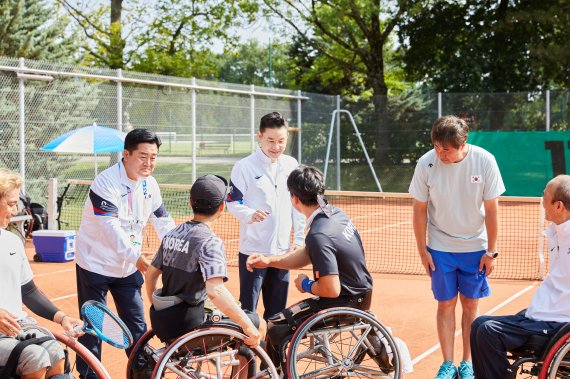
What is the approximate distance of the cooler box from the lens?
10688mm

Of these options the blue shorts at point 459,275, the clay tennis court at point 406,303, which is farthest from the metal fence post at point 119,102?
the blue shorts at point 459,275

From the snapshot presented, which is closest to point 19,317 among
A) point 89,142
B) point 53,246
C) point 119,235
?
point 119,235

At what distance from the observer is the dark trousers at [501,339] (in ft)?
13.2

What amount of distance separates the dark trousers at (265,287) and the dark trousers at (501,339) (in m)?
1.50

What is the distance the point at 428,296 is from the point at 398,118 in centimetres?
1398

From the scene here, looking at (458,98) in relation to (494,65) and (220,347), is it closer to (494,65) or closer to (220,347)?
(494,65)

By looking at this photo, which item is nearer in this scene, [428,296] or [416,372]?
[416,372]

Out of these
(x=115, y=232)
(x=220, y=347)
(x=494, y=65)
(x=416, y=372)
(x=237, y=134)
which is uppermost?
(x=494, y=65)

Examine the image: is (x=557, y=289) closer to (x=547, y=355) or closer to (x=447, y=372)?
(x=547, y=355)

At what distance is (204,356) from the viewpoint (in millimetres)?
3762

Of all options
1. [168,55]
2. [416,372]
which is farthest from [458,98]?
[416,372]

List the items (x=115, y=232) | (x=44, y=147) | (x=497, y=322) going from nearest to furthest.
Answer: (x=497, y=322), (x=115, y=232), (x=44, y=147)

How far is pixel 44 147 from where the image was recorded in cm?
1214

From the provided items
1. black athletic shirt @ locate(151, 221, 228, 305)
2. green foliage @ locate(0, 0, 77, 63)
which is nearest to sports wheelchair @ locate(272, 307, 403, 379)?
black athletic shirt @ locate(151, 221, 228, 305)
